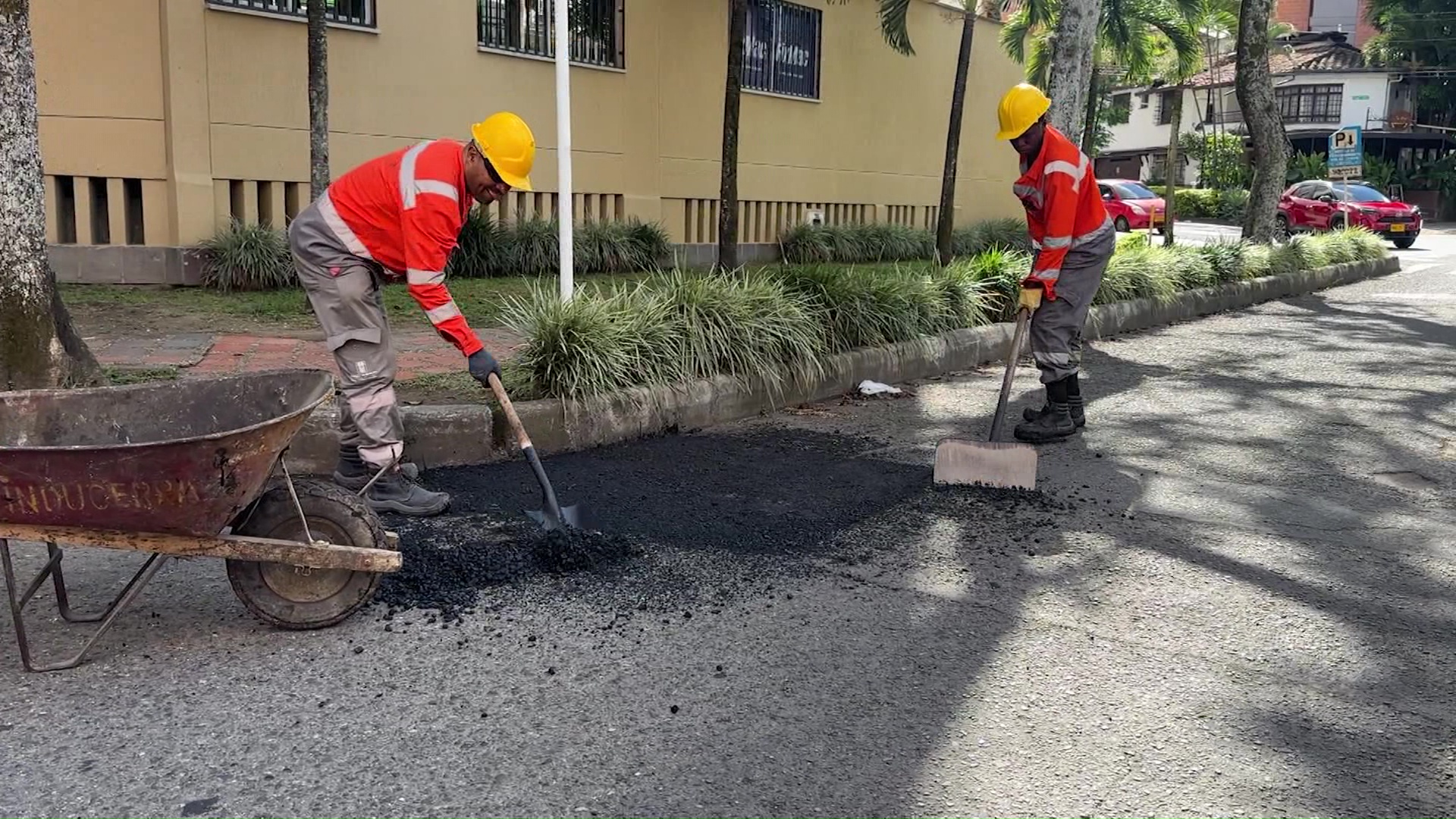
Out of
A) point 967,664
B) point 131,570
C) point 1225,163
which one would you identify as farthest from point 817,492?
point 1225,163

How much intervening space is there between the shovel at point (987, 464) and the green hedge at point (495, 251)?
592 cm

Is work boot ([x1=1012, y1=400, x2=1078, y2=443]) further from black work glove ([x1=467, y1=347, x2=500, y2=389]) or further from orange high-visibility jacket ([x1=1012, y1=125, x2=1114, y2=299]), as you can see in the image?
black work glove ([x1=467, y1=347, x2=500, y2=389])

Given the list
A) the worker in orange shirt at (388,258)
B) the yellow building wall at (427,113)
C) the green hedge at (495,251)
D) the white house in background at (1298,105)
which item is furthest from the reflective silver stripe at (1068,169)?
the white house in background at (1298,105)

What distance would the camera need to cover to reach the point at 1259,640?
3914 mm

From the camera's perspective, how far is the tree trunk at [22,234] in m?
5.62

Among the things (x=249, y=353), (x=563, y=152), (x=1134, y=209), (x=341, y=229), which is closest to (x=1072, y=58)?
(x=563, y=152)

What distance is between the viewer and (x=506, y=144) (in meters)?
4.46

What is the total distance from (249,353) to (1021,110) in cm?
507

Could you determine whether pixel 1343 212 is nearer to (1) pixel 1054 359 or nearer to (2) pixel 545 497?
(1) pixel 1054 359

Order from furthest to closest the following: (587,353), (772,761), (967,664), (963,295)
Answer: (963,295)
(587,353)
(967,664)
(772,761)

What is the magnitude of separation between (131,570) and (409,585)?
3.85 feet

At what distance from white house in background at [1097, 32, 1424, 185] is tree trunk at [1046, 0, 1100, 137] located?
3517 cm

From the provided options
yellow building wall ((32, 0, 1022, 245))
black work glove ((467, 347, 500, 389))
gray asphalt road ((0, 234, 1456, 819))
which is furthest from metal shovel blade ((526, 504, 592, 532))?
yellow building wall ((32, 0, 1022, 245))

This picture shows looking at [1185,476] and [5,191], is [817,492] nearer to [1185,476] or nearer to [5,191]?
[1185,476]
